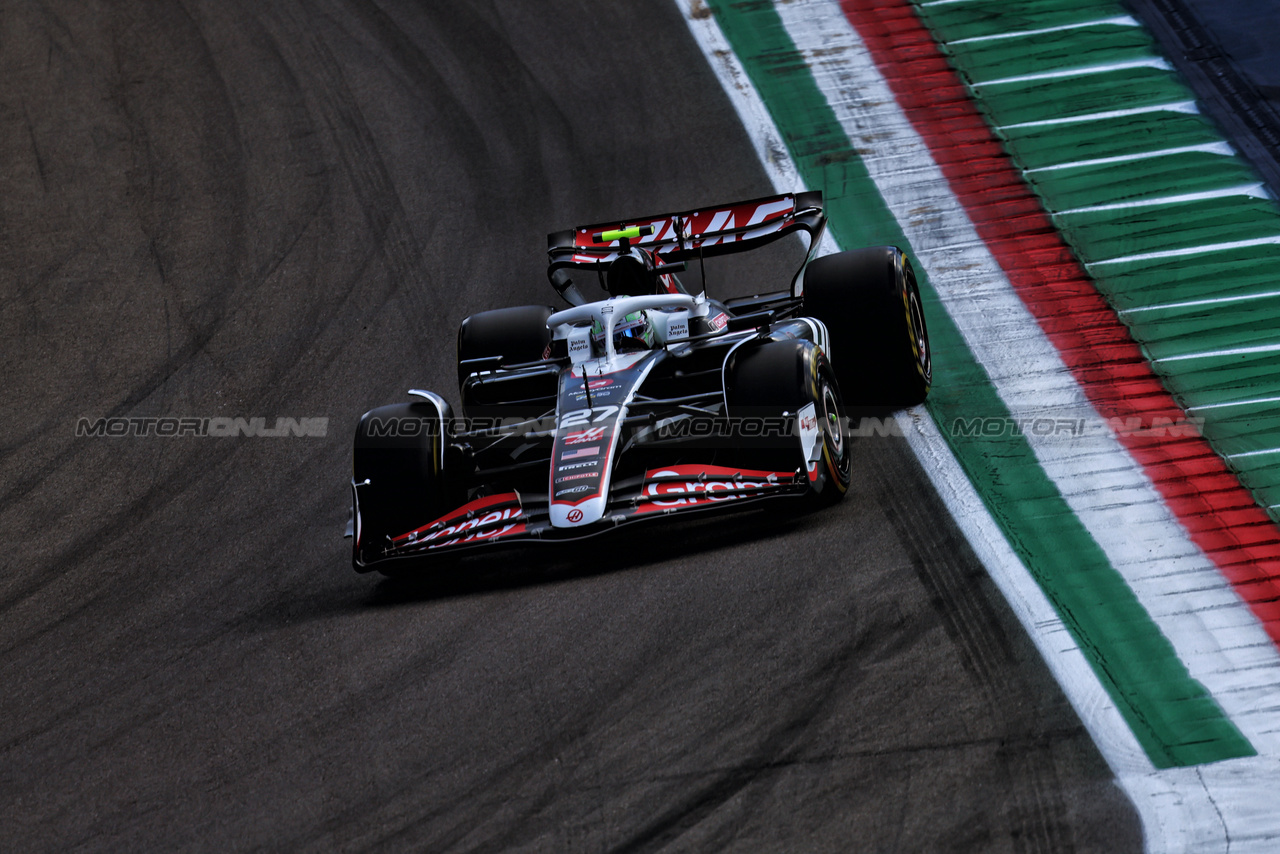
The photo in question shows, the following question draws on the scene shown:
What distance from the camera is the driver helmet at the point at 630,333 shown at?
8484 mm

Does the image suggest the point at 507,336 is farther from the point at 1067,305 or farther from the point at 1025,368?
the point at 1067,305

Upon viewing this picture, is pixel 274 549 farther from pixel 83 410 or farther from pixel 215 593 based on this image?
pixel 83 410

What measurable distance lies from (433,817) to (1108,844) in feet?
9.17

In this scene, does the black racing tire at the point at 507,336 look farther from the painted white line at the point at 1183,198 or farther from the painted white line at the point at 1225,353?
the painted white line at the point at 1183,198

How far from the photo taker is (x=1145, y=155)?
38.2 ft

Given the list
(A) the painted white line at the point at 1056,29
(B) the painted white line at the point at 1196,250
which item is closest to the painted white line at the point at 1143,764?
(B) the painted white line at the point at 1196,250

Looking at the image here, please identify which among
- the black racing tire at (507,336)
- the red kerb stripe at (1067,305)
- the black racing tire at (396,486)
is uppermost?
the black racing tire at (396,486)

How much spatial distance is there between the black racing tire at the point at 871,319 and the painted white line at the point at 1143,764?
2.56 feet

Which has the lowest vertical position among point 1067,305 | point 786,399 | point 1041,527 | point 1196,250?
point 1067,305

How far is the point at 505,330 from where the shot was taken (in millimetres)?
9461

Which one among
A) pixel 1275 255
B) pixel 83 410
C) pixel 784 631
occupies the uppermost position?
pixel 784 631

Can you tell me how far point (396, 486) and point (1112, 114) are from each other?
7815 millimetres

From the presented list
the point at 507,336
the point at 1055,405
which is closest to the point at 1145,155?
the point at 1055,405

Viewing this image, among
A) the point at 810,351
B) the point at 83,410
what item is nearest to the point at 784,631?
the point at 810,351
